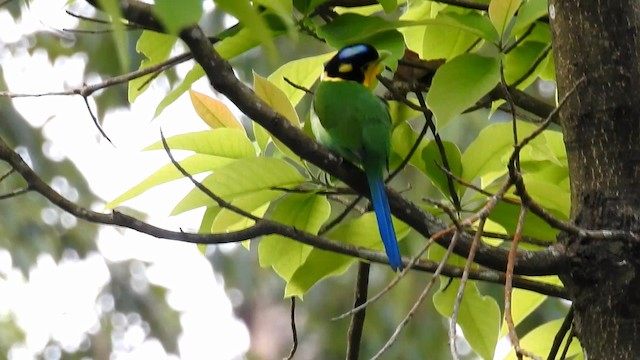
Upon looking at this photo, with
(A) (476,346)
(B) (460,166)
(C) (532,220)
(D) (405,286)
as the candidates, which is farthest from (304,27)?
(D) (405,286)

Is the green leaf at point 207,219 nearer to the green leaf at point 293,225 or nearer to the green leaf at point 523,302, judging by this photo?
the green leaf at point 293,225

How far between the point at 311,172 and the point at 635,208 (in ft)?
1.70

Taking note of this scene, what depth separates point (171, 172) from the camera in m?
1.41

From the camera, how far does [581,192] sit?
1.28 meters

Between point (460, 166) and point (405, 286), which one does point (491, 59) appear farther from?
point (405, 286)

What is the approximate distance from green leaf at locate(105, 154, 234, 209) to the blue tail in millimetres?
256

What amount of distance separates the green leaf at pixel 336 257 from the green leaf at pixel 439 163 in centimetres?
10

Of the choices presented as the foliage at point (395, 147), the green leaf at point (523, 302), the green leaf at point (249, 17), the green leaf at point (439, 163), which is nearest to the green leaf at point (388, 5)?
the foliage at point (395, 147)

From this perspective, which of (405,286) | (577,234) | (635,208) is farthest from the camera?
(405,286)

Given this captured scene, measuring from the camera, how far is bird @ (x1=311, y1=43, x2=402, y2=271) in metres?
1.69

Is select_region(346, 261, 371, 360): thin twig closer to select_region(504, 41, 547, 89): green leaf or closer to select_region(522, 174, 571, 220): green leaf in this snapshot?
select_region(522, 174, 571, 220): green leaf

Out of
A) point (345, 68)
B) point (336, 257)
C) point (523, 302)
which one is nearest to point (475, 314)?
point (523, 302)

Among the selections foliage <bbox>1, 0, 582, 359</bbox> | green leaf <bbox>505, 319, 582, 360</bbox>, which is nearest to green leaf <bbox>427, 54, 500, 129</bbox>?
foliage <bbox>1, 0, 582, 359</bbox>

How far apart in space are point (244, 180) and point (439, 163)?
0.33 metres
